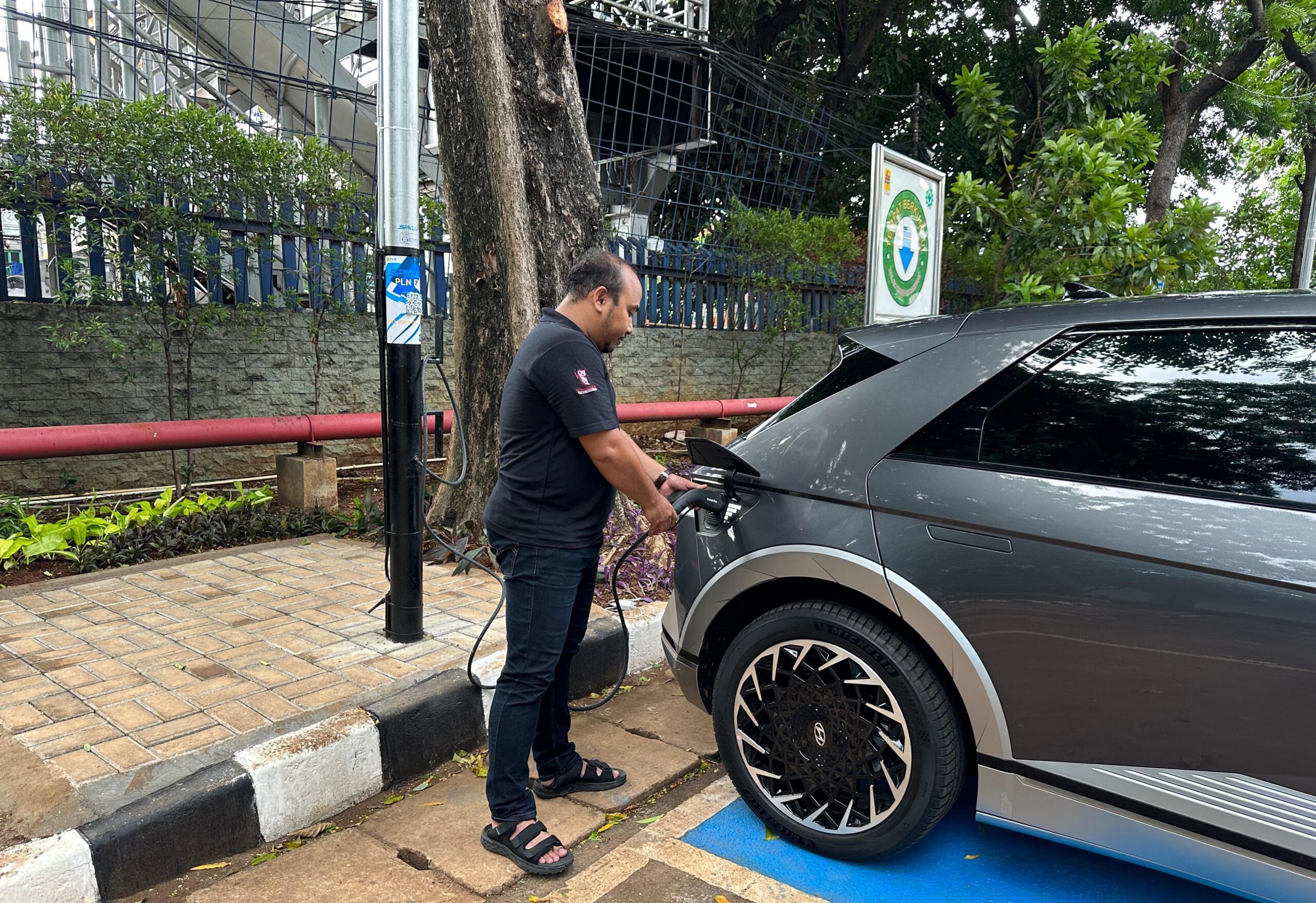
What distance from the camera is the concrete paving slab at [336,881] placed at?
263cm

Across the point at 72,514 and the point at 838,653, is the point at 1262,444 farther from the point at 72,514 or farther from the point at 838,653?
the point at 72,514

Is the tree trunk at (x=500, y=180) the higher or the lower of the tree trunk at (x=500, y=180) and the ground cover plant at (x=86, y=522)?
the higher

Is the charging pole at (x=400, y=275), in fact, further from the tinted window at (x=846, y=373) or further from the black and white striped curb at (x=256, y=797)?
the tinted window at (x=846, y=373)

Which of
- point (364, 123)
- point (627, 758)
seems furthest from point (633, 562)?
point (364, 123)

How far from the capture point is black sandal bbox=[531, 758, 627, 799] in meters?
3.21

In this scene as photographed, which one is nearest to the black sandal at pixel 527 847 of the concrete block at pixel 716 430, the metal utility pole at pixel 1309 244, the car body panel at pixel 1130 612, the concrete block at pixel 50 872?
the concrete block at pixel 50 872

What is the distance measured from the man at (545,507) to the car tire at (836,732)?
552mm

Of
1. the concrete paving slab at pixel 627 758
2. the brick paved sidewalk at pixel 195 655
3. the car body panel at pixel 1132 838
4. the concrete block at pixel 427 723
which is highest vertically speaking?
the car body panel at pixel 1132 838

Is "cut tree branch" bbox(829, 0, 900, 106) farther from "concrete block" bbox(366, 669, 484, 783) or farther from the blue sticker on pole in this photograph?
"concrete block" bbox(366, 669, 484, 783)

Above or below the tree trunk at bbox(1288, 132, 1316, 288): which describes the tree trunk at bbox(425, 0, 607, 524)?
below

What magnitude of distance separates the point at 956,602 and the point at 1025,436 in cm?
50

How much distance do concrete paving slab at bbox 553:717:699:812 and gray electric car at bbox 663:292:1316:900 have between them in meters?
0.51

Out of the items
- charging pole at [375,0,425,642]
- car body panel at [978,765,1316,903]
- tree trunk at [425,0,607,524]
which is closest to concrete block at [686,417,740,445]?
tree trunk at [425,0,607,524]

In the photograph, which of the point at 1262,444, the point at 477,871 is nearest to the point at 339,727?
the point at 477,871
